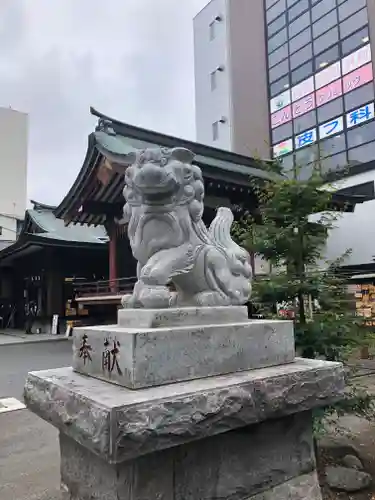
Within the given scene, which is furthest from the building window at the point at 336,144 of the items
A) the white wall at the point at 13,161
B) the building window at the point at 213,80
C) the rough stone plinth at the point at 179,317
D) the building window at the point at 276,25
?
the white wall at the point at 13,161

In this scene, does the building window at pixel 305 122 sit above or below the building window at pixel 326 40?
below

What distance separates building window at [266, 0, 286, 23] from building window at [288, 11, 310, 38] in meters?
0.95

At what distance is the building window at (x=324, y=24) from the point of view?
1285cm

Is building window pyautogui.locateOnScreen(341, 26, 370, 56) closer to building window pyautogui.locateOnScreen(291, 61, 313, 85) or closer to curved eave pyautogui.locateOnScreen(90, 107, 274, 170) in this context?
building window pyautogui.locateOnScreen(291, 61, 313, 85)

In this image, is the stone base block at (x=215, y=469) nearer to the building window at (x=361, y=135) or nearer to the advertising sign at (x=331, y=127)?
the building window at (x=361, y=135)

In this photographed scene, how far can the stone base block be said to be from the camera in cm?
164

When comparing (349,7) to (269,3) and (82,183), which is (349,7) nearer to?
(269,3)

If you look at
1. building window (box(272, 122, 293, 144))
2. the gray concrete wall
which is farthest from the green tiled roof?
building window (box(272, 122, 293, 144))

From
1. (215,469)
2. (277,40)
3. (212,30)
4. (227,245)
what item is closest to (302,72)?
(277,40)

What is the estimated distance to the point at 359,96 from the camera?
11.5 meters

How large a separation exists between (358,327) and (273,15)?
15429 millimetres

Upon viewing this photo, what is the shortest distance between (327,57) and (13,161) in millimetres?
20850

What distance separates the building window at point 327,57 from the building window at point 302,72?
257 mm

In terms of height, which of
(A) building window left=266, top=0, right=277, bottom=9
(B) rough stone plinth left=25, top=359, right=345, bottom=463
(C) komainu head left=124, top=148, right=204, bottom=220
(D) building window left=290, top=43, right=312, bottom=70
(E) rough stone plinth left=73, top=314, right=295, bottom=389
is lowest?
(B) rough stone plinth left=25, top=359, right=345, bottom=463
